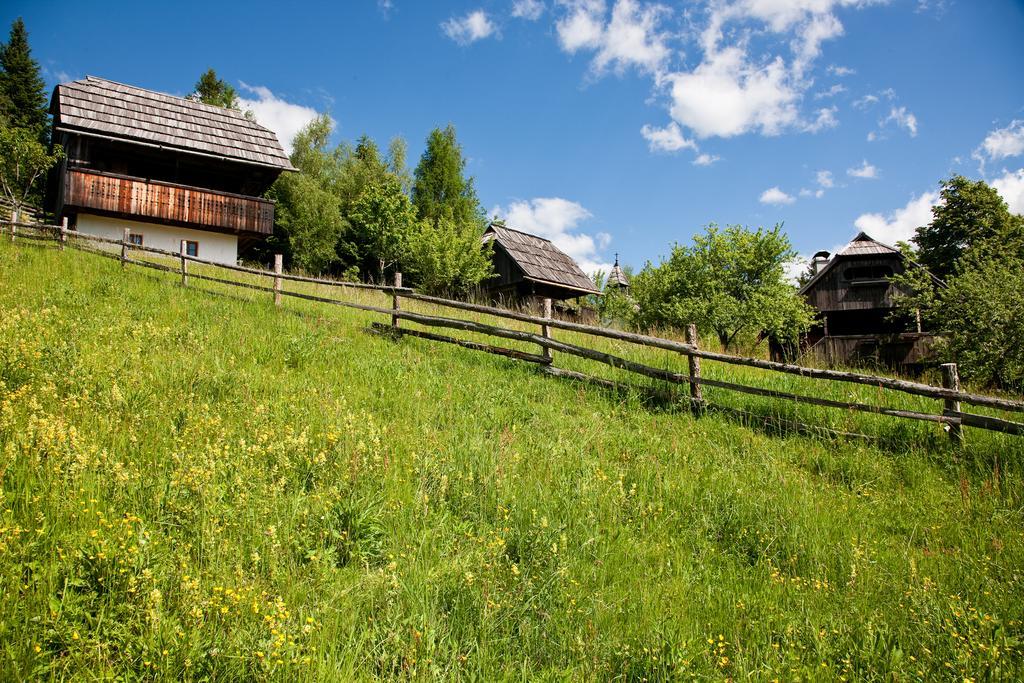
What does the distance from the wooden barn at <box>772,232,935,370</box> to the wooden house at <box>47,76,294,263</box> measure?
28.1 meters

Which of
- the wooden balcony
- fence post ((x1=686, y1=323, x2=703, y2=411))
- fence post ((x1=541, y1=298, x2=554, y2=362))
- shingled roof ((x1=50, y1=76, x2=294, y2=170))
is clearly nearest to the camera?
fence post ((x1=686, y1=323, x2=703, y2=411))

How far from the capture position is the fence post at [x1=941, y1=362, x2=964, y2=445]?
615cm

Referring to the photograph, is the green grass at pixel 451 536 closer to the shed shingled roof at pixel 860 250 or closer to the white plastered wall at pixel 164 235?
the white plastered wall at pixel 164 235

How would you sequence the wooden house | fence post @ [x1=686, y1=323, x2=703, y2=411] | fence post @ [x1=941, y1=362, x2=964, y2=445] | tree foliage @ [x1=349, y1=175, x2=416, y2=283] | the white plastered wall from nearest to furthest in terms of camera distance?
fence post @ [x1=941, y1=362, x2=964, y2=445] < fence post @ [x1=686, y1=323, x2=703, y2=411] < the wooden house < the white plastered wall < tree foliage @ [x1=349, y1=175, x2=416, y2=283]

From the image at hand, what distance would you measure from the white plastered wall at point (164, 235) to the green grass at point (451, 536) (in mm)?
17179

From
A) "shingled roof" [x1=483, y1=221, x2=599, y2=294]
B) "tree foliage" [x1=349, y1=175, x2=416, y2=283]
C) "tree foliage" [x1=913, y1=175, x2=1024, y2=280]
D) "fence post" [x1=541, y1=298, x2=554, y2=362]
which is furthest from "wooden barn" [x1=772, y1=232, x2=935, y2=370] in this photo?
"fence post" [x1=541, y1=298, x2=554, y2=362]

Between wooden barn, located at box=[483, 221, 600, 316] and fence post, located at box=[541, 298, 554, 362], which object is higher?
wooden barn, located at box=[483, 221, 600, 316]

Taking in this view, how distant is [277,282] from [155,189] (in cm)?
1281

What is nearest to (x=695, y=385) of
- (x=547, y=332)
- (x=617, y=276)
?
(x=547, y=332)

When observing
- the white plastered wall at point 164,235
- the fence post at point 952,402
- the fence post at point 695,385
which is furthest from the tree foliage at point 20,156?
the fence post at point 952,402

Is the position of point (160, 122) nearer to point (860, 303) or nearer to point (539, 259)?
point (539, 259)

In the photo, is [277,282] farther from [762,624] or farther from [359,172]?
[359,172]

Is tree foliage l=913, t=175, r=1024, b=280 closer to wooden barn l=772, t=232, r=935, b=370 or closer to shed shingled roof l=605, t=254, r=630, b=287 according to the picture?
wooden barn l=772, t=232, r=935, b=370

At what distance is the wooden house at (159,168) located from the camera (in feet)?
64.8
